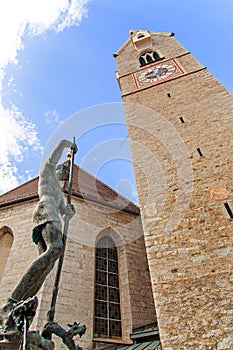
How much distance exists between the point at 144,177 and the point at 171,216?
1.71 metres

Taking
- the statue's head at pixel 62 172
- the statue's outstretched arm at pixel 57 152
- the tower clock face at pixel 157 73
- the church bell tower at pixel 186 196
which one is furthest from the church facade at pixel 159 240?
the statue's outstretched arm at pixel 57 152

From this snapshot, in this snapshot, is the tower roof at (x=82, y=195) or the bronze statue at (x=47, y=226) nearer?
the bronze statue at (x=47, y=226)

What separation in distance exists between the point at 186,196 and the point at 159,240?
127 centimetres

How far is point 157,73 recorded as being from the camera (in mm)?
12188

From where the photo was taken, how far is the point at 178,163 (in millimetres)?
7348

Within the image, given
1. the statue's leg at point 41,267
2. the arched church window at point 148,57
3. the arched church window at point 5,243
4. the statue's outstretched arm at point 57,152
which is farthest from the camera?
the arched church window at point 148,57

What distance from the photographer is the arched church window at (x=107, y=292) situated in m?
6.67

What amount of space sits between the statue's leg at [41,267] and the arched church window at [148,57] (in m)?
12.9

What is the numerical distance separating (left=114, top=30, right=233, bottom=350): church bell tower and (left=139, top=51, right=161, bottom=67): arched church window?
9.55ft

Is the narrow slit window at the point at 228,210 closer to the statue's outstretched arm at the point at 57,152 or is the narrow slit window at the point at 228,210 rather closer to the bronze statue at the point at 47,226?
the bronze statue at the point at 47,226

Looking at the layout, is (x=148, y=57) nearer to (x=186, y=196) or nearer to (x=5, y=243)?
(x=186, y=196)

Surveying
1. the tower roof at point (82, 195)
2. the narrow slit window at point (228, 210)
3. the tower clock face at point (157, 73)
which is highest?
the tower clock face at point (157, 73)

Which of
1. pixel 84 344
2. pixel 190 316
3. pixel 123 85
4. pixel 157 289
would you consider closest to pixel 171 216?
pixel 157 289

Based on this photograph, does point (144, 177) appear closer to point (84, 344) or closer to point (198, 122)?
point (198, 122)
